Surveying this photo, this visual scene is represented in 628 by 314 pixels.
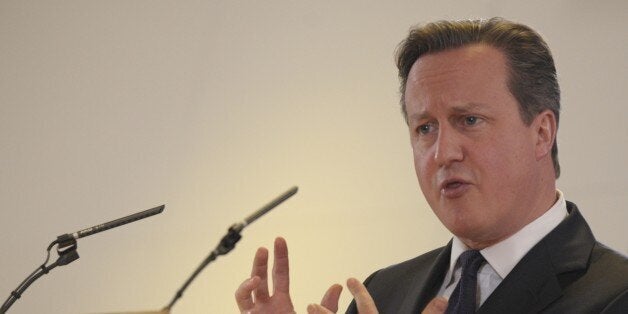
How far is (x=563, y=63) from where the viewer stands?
2494 mm

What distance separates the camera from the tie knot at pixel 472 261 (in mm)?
1657

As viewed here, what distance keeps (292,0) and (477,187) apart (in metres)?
1.55

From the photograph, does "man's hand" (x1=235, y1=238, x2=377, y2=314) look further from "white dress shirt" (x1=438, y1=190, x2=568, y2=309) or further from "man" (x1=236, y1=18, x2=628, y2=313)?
"white dress shirt" (x1=438, y1=190, x2=568, y2=309)

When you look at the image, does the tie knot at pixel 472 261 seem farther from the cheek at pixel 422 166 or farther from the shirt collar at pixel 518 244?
the cheek at pixel 422 166

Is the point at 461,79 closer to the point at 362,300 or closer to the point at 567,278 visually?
the point at 567,278

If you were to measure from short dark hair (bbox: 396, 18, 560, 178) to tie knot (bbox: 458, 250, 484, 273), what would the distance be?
0.25 meters

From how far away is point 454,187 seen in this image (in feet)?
5.40

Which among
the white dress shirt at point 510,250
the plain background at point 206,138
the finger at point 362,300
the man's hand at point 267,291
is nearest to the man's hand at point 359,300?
the finger at point 362,300

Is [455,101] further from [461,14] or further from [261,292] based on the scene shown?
[461,14]

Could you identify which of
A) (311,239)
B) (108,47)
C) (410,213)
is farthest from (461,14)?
(108,47)

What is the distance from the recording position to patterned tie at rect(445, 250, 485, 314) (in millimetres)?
1584

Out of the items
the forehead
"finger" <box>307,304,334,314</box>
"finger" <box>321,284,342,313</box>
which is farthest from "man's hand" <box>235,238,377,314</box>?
the forehead

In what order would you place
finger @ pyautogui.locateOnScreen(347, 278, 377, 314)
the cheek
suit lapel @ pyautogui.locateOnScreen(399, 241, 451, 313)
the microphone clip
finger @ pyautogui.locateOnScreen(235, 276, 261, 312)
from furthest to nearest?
1. suit lapel @ pyautogui.locateOnScreen(399, 241, 451, 313)
2. the cheek
3. finger @ pyautogui.locateOnScreen(235, 276, 261, 312)
4. the microphone clip
5. finger @ pyautogui.locateOnScreen(347, 278, 377, 314)

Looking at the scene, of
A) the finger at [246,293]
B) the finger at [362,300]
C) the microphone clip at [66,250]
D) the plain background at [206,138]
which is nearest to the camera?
the finger at [362,300]
